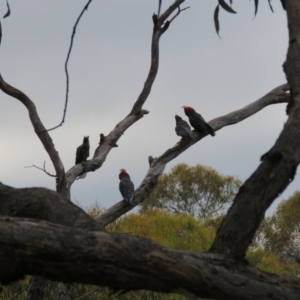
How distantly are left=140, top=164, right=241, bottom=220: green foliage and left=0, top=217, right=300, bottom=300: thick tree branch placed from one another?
25.6 m

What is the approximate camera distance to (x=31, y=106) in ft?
23.1

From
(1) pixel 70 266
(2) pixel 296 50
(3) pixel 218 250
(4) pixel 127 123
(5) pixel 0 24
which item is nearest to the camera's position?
(1) pixel 70 266

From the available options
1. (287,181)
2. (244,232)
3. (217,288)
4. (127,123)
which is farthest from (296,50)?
(127,123)

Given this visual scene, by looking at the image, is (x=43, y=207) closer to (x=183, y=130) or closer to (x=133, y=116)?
(x=133, y=116)

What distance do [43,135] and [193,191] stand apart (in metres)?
22.3

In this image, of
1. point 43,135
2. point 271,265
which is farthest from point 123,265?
point 271,265

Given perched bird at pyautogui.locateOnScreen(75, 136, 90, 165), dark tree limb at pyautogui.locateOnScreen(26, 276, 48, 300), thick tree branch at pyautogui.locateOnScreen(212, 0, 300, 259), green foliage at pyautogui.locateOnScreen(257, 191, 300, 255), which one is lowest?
thick tree branch at pyautogui.locateOnScreen(212, 0, 300, 259)

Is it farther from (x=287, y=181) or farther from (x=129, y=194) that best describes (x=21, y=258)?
(x=129, y=194)

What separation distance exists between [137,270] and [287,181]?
582 mm

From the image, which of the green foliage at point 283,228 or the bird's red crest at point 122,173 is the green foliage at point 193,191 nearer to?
the green foliage at point 283,228

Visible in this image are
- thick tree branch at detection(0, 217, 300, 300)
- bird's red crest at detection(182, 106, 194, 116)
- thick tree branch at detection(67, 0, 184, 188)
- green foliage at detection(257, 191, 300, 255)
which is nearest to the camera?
thick tree branch at detection(0, 217, 300, 300)

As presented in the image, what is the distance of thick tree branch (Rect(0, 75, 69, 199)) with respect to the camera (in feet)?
22.9

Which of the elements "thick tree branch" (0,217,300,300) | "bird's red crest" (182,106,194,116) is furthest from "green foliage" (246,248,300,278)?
"thick tree branch" (0,217,300,300)

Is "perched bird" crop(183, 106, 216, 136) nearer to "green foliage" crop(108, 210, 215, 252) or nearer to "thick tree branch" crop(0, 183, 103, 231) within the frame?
"green foliage" crop(108, 210, 215, 252)
